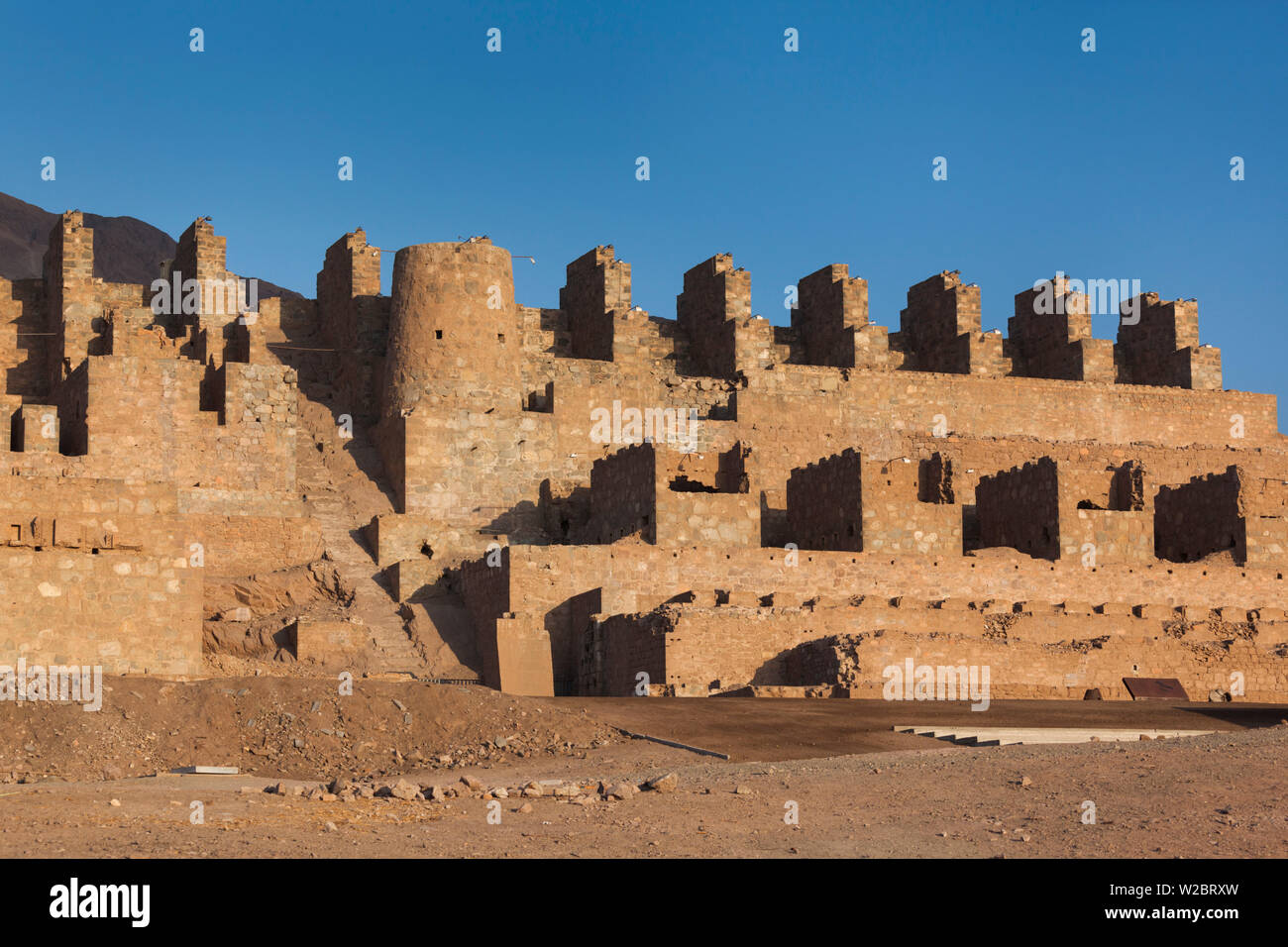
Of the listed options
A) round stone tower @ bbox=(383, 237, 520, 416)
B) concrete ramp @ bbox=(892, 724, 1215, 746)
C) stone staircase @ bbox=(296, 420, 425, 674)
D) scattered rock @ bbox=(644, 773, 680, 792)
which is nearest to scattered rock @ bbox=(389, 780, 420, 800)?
scattered rock @ bbox=(644, 773, 680, 792)

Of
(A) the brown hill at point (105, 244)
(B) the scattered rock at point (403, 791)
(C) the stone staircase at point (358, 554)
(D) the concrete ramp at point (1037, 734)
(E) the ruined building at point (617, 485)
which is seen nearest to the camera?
(B) the scattered rock at point (403, 791)

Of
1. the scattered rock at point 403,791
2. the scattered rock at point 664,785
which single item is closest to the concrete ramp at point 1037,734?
the scattered rock at point 664,785

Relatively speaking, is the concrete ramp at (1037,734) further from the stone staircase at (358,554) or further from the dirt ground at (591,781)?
the stone staircase at (358,554)

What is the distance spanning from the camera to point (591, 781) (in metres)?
15.2

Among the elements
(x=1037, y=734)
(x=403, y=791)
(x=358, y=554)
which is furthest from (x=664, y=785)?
(x=358, y=554)

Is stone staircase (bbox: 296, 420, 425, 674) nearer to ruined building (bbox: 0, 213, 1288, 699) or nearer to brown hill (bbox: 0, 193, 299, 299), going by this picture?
ruined building (bbox: 0, 213, 1288, 699)

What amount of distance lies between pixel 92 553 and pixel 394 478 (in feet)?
49.4

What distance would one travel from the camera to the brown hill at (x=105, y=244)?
80438 millimetres

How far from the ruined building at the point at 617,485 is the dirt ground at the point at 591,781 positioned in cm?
251

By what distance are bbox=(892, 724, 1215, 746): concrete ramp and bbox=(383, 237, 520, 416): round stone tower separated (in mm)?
17375

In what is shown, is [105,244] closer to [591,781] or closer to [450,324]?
[450,324]

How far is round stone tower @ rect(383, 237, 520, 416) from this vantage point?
3572 cm
